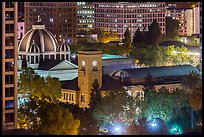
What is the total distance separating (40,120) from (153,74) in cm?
2308

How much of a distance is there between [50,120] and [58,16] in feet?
230

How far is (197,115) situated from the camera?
47.3 metres

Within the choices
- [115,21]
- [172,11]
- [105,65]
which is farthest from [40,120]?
[172,11]

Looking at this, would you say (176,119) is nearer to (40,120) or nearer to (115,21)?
(40,120)

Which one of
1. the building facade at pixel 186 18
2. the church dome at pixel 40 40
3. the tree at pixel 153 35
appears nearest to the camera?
the church dome at pixel 40 40

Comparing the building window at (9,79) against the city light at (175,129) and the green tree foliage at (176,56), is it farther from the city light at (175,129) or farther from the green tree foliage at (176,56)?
the green tree foliage at (176,56)

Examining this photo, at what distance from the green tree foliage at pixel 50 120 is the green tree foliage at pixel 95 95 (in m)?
6.10

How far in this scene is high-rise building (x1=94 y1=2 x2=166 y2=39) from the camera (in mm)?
110500

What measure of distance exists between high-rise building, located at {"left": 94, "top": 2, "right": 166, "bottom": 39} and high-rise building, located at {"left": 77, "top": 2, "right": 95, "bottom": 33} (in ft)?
3.46

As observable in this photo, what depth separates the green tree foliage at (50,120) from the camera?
41.0 metres

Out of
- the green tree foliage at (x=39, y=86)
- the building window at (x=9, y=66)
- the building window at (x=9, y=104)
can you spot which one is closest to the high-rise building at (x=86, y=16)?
the green tree foliage at (x=39, y=86)

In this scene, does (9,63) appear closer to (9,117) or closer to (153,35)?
(9,117)

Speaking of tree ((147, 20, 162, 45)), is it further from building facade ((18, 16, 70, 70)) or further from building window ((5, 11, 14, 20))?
building window ((5, 11, 14, 20))

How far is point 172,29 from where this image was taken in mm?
110625
